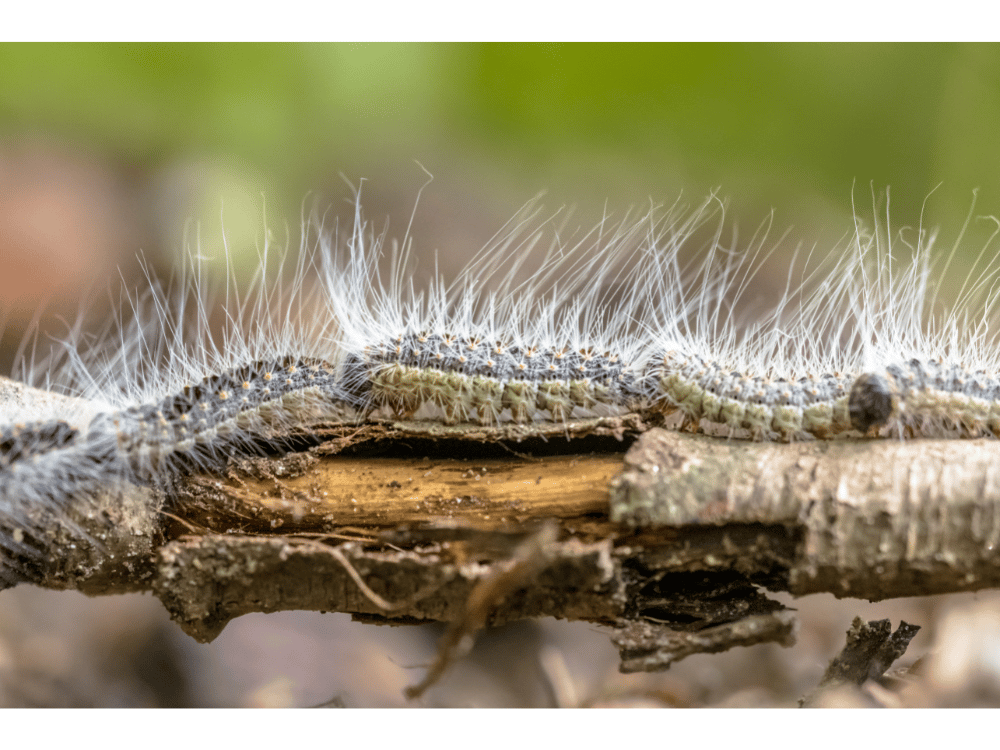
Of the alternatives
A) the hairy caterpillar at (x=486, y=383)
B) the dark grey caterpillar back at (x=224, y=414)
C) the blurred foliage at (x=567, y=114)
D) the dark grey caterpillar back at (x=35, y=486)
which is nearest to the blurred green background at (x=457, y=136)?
the blurred foliage at (x=567, y=114)

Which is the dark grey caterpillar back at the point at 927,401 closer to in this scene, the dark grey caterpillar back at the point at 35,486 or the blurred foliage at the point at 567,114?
the blurred foliage at the point at 567,114

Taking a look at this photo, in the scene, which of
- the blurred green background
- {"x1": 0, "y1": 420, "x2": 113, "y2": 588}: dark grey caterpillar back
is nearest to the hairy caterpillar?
{"x1": 0, "y1": 420, "x2": 113, "y2": 588}: dark grey caterpillar back

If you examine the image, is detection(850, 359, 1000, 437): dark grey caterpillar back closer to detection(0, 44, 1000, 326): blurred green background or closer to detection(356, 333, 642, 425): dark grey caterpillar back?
detection(356, 333, 642, 425): dark grey caterpillar back

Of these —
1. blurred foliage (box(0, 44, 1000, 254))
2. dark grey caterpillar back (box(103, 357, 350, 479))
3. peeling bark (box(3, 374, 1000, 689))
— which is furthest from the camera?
blurred foliage (box(0, 44, 1000, 254))

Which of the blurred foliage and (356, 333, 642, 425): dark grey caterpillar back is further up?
the blurred foliage

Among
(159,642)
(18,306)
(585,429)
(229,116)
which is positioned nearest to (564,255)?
(585,429)
